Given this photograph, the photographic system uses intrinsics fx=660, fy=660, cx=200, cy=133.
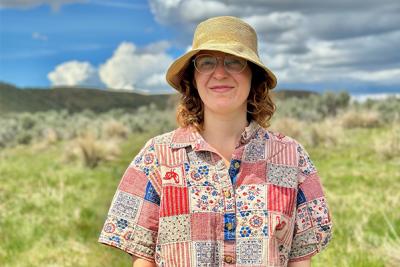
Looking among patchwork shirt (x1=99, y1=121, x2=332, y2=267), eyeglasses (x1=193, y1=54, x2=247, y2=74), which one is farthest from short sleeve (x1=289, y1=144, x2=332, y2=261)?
eyeglasses (x1=193, y1=54, x2=247, y2=74)

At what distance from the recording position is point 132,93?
64812mm

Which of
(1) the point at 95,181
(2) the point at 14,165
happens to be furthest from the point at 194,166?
(2) the point at 14,165

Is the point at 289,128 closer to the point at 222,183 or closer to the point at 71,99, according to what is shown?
the point at 222,183

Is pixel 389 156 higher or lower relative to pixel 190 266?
higher

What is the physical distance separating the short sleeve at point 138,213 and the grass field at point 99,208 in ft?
9.22

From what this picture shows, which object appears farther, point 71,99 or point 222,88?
point 71,99

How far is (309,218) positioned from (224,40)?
3.29 ft

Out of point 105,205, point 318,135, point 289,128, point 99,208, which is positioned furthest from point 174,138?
point 289,128

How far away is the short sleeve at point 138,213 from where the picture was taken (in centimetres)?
325

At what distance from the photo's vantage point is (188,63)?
3.43 metres

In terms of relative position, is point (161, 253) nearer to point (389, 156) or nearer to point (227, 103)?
point (227, 103)

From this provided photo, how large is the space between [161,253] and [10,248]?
4.50 meters

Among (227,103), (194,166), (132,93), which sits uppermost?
(132,93)

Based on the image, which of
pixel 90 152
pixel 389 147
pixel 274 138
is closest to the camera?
pixel 274 138
